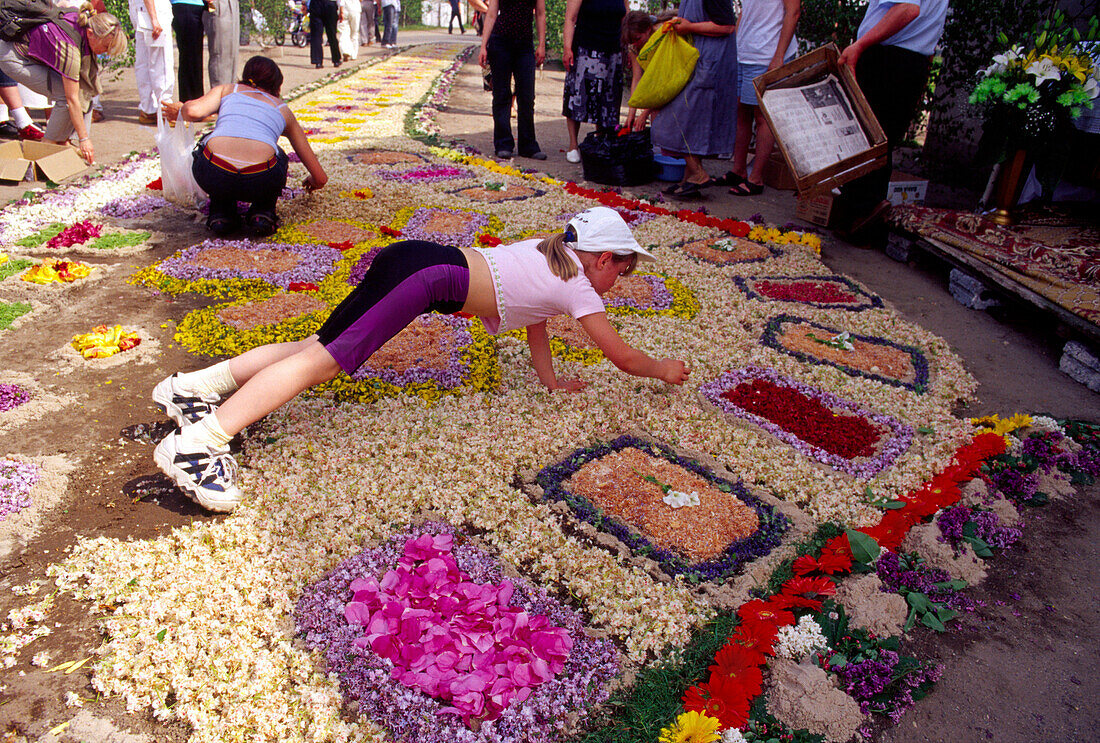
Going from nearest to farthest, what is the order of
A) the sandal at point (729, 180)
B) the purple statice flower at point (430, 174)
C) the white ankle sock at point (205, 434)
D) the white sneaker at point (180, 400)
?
the white ankle sock at point (205, 434) < the white sneaker at point (180, 400) < the purple statice flower at point (430, 174) < the sandal at point (729, 180)

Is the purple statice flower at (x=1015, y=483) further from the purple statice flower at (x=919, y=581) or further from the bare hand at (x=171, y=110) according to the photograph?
the bare hand at (x=171, y=110)

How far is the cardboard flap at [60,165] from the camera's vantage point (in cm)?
712

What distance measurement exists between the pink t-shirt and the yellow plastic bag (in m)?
5.21

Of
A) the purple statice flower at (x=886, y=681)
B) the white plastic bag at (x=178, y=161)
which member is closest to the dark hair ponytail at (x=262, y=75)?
the white plastic bag at (x=178, y=161)

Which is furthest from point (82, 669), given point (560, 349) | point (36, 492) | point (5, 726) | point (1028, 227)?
point (1028, 227)

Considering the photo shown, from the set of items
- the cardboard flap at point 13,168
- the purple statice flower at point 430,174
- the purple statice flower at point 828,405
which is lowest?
the purple statice flower at point 828,405

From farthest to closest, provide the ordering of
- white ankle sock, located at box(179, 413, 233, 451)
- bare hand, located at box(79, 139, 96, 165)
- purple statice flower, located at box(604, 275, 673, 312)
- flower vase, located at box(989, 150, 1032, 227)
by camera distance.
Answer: bare hand, located at box(79, 139, 96, 165), flower vase, located at box(989, 150, 1032, 227), purple statice flower, located at box(604, 275, 673, 312), white ankle sock, located at box(179, 413, 233, 451)

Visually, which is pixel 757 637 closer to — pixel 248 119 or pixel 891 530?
pixel 891 530

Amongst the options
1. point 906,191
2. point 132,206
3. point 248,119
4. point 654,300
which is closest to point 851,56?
point 906,191

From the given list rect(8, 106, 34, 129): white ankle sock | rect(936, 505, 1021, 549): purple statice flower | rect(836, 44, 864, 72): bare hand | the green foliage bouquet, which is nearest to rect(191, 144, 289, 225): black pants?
rect(8, 106, 34, 129): white ankle sock

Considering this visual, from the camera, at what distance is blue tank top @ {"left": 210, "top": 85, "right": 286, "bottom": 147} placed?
5734mm

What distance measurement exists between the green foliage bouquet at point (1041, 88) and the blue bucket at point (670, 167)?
3.48m

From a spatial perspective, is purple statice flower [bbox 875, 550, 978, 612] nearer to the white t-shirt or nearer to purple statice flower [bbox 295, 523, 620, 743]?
purple statice flower [bbox 295, 523, 620, 743]

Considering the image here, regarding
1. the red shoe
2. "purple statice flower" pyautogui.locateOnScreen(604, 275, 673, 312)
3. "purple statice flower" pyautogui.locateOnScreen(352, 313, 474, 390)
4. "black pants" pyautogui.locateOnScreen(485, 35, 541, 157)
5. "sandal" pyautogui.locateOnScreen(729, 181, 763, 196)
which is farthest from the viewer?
"black pants" pyautogui.locateOnScreen(485, 35, 541, 157)
